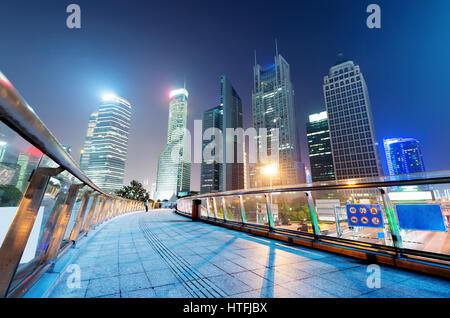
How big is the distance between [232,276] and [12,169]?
2.73m

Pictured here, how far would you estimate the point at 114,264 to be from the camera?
325 cm

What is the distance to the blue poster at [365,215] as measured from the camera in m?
3.71

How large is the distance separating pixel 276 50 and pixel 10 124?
617 feet

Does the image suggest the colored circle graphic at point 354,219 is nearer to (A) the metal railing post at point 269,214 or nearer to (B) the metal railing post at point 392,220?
(B) the metal railing post at point 392,220

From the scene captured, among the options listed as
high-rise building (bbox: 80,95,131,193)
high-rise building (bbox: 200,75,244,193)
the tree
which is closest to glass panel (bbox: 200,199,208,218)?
the tree

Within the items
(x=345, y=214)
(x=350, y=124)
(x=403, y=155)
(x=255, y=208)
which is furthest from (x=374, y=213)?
(x=403, y=155)

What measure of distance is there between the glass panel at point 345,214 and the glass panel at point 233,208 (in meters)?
3.45

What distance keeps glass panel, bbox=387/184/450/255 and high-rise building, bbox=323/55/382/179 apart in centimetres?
10280

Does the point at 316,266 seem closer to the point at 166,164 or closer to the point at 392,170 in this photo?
the point at 166,164

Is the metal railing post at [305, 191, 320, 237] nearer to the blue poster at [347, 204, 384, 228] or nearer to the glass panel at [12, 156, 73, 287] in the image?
the blue poster at [347, 204, 384, 228]
